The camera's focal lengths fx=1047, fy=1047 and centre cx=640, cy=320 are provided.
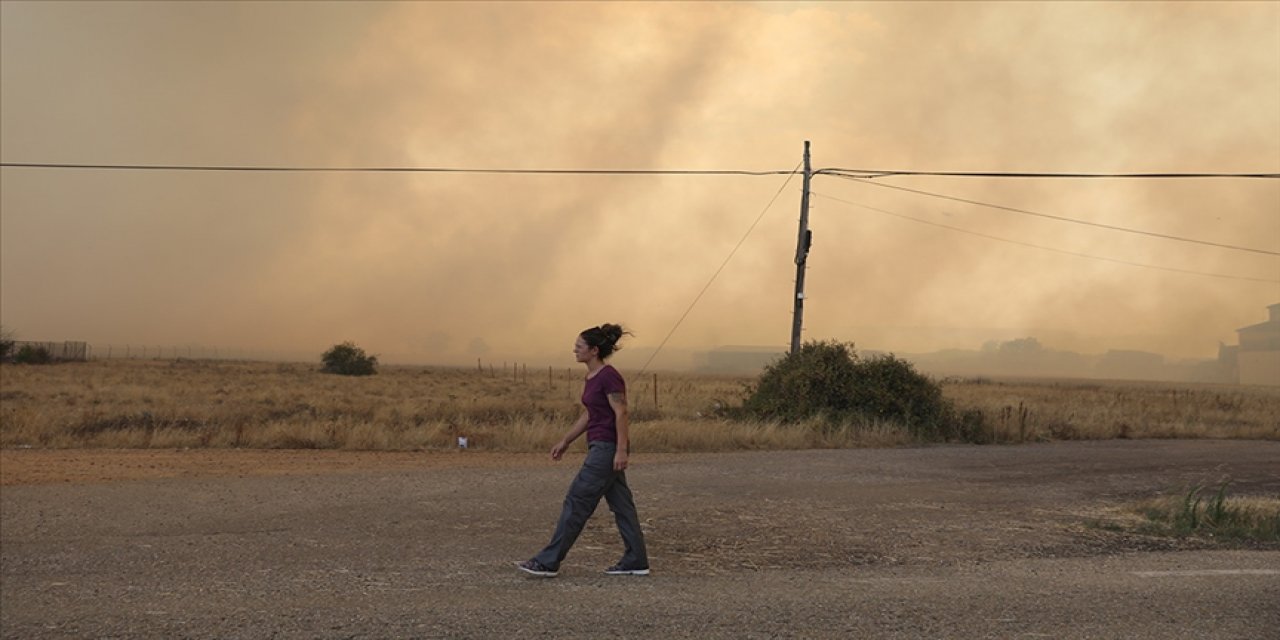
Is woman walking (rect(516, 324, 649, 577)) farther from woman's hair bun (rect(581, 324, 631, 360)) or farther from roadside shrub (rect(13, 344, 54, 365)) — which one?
roadside shrub (rect(13, 344, 54, 365))

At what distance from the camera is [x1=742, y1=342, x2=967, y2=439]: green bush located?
25.4 m

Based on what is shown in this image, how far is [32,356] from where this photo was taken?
83.8m

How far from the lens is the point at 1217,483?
56.8 feet

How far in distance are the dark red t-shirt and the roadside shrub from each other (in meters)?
86.3

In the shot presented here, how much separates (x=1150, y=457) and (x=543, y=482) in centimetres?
1329

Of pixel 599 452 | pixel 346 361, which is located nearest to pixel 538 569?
pixel 599 452

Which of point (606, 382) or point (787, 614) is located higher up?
point (606, 382)

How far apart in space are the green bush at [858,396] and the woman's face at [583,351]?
55.3 ft

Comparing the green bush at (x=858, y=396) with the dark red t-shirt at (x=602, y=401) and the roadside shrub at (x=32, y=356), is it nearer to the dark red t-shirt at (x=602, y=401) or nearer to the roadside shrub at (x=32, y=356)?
the dark red t-shirt at (x=602, y=401)

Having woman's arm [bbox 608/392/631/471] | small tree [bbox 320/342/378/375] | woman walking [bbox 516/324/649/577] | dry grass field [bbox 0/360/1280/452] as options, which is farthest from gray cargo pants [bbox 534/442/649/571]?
small tree [bbox 320/342/378/375]

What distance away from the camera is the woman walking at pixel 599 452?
8.59 meters

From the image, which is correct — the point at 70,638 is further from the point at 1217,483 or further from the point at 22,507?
the point at 1217,483

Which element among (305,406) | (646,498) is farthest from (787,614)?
(305,406)

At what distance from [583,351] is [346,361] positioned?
72903 millimetres
